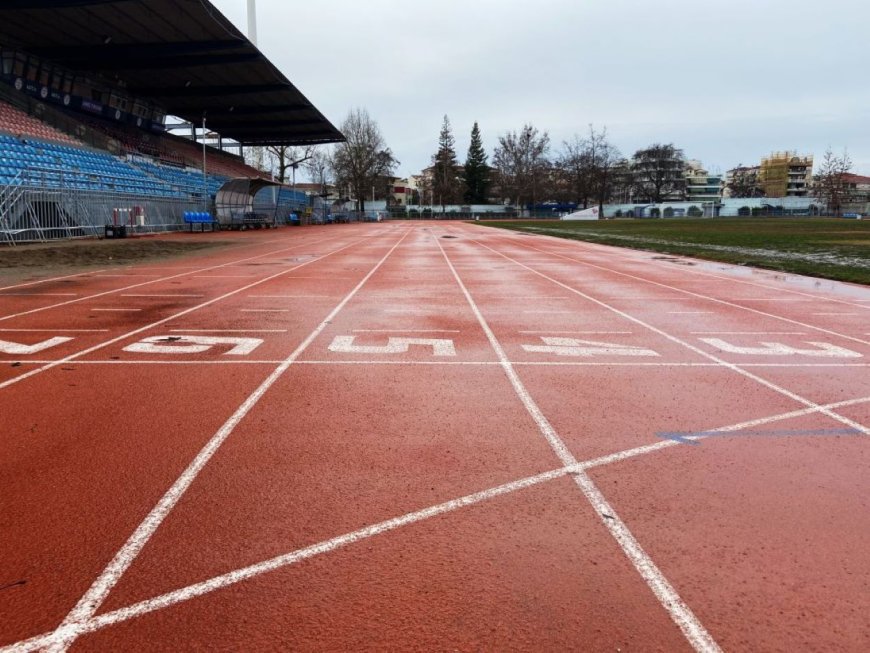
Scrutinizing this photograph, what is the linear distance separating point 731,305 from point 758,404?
21.2 ft

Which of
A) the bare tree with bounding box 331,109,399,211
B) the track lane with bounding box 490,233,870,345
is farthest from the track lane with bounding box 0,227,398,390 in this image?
the bare tree with bounding box 331,109,399,211

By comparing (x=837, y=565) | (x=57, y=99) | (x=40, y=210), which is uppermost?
(x=57, y=99)

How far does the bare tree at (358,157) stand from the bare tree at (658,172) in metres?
62.2

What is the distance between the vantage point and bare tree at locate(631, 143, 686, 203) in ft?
401

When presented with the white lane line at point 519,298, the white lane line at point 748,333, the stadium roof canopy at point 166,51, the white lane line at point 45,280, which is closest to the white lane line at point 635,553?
the white lane line at point 748,333

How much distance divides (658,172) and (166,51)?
109 metres

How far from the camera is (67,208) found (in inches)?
920

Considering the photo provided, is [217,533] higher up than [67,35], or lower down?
lower down

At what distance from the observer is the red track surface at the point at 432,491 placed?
8.16 ft

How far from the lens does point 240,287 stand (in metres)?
13.0

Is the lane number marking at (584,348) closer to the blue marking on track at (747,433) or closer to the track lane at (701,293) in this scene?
the blue marking on track at (747,433)

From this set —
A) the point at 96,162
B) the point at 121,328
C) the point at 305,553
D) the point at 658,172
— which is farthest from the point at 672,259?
the point at 658,172

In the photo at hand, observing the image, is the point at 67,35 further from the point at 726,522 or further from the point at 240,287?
the point at 726,522

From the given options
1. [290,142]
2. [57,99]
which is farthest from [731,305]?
[290,142]
